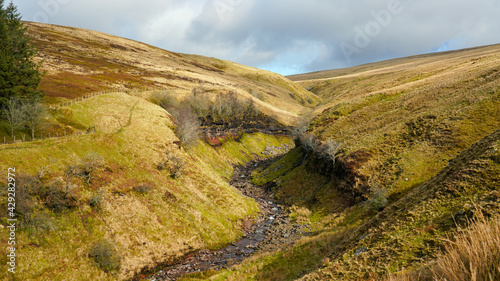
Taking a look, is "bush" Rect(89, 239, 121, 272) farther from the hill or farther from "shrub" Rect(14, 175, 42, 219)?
"shrub" Rect(14, 175, 42, 219)

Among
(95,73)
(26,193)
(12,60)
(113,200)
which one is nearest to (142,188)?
(113,200)

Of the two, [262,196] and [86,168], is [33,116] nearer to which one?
[86,168]

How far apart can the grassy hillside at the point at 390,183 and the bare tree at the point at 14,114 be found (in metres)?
42.6

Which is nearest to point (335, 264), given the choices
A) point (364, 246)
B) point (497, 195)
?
point (364, 246)

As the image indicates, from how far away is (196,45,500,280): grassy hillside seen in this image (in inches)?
594

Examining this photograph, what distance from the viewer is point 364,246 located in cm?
1727

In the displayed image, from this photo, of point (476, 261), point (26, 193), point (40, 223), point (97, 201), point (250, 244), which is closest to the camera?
point (476, 261)

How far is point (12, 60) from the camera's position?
4350cm

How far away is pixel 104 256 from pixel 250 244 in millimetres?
21848

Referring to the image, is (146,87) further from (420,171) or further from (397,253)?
(397,253)

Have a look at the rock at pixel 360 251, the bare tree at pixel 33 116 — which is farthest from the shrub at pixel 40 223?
the rock at pixel 360 251

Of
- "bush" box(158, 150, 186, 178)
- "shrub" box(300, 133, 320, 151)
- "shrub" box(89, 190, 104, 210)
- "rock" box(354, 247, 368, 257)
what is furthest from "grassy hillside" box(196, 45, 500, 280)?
"bush" box(158, 150, 186, 178)

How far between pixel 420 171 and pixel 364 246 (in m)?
28.7

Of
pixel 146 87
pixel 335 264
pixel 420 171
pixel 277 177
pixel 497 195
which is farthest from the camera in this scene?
pixel 146 87
